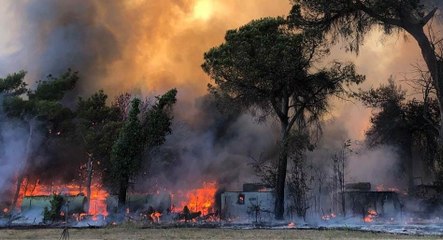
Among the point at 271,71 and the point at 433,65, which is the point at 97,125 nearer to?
the point at 271,71

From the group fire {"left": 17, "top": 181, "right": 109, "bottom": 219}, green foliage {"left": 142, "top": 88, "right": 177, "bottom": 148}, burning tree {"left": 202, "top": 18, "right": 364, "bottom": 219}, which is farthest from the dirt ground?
fire {"left": 17, "top": 181, "right": 109, "bottom": 219}

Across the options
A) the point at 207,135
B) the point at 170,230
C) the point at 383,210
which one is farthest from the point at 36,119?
the point at 383,210

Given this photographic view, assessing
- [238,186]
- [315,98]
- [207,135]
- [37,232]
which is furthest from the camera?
[207,135]

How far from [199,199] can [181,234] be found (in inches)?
730

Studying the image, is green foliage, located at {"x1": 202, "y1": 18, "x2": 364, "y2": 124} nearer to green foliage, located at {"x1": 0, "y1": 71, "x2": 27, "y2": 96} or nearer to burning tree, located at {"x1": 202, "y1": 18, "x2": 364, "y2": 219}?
burning tree, located at {"x1": 202, "y1": 18, "x2": 364, "y2": 219}

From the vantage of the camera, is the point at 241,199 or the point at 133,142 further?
the point at 241,199

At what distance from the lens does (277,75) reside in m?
32.5

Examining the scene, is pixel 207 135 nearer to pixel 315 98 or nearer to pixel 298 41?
pixel 315 98

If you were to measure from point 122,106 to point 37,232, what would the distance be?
27.4m

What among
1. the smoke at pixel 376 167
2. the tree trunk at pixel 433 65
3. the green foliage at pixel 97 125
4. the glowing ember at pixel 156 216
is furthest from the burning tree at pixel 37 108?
the tree trunk at pixel 433 65

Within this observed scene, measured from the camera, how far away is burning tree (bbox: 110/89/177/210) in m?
31.9

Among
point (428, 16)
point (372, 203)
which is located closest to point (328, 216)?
point (372, 203)

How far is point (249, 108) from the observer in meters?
36.2

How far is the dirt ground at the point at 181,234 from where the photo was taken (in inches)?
793
